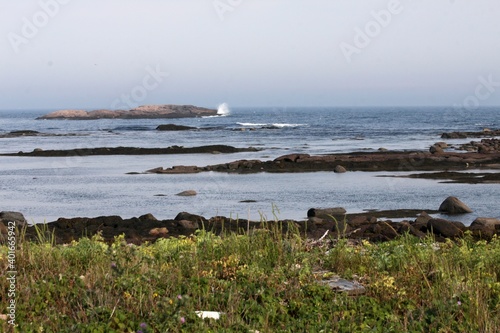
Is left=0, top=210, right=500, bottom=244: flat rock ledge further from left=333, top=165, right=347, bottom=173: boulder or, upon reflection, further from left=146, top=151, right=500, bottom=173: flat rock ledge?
left=146, top=151, right=500, bottom=173: flat rock ledge

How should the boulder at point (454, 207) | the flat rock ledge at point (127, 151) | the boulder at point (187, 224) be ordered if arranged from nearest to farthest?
the boulder at point (187, 224) < the boulder at point (454, 207) < the flat rock ledge at point (127, 151)

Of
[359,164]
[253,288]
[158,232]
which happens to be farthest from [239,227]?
[359,164]

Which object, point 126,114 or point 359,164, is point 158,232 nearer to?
point 359,164

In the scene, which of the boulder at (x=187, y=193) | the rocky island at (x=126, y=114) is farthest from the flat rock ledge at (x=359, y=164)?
the rocky island at (x=126, y=114)

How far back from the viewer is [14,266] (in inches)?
275

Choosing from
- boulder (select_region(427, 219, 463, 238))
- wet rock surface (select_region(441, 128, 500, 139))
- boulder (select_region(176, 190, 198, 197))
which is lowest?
wet rock surface (select_region(441, 128, 500, 139))

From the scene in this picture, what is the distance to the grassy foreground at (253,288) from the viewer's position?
18.7ft

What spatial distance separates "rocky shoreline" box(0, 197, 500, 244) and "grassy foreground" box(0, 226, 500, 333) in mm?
4600

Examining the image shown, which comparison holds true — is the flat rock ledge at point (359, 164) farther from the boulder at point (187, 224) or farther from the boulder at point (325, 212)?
the boulder at point (187, 224)

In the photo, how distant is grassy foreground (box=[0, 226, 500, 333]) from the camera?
5.69 m

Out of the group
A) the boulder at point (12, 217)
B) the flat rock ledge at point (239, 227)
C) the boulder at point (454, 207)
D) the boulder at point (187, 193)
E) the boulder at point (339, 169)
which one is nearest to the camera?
the flat rock ledge at point (239, 227)

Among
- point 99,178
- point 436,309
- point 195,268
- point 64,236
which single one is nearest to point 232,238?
point 195,268

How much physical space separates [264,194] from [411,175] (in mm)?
8446

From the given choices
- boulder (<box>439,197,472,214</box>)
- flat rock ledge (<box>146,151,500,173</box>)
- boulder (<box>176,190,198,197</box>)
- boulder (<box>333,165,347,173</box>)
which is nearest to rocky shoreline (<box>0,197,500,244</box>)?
boulder (<box>439,197,472,214</box>)
